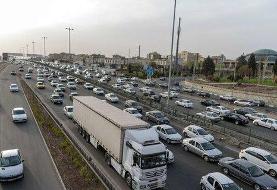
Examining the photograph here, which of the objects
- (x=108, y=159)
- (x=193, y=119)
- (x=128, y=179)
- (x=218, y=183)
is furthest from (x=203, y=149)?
(x=193, y=119)

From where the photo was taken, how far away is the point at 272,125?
36.6 meters

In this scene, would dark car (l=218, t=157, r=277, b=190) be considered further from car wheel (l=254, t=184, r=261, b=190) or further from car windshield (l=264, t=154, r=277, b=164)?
car windshield (l=264, t=154, r=277, b=164)

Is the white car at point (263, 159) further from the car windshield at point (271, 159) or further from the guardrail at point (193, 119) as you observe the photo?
the guardrail at point (193, 119)

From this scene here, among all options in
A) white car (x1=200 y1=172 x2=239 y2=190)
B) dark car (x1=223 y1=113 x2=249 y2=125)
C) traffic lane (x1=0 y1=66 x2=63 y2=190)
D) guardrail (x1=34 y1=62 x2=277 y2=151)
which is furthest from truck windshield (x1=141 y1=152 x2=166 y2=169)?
dark car (x1=223 y1=113 x2=249 y2=125)

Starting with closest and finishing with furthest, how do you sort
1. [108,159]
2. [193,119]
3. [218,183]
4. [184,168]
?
1. [218,183]
2. [108,159]
3. [184,168]
4. [193,119]

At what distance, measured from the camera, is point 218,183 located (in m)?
16.7

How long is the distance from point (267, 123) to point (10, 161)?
30.1 metres

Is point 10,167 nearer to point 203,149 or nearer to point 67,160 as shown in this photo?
point 67,160

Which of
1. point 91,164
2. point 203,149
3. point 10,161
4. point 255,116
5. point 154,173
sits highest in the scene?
point 154,173

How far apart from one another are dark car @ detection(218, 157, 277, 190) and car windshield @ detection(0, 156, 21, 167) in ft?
44.0

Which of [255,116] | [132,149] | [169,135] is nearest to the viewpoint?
[132,149]

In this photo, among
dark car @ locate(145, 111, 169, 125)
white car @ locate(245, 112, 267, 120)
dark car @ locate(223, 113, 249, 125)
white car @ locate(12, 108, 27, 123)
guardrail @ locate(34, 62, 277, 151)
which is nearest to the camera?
guardrail @ locate(34, 62, 277, 151)

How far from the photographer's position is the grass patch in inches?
695

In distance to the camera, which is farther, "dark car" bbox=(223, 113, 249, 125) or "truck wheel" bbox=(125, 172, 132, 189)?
"dark car" bbox=(223, 113, 249, 125)
